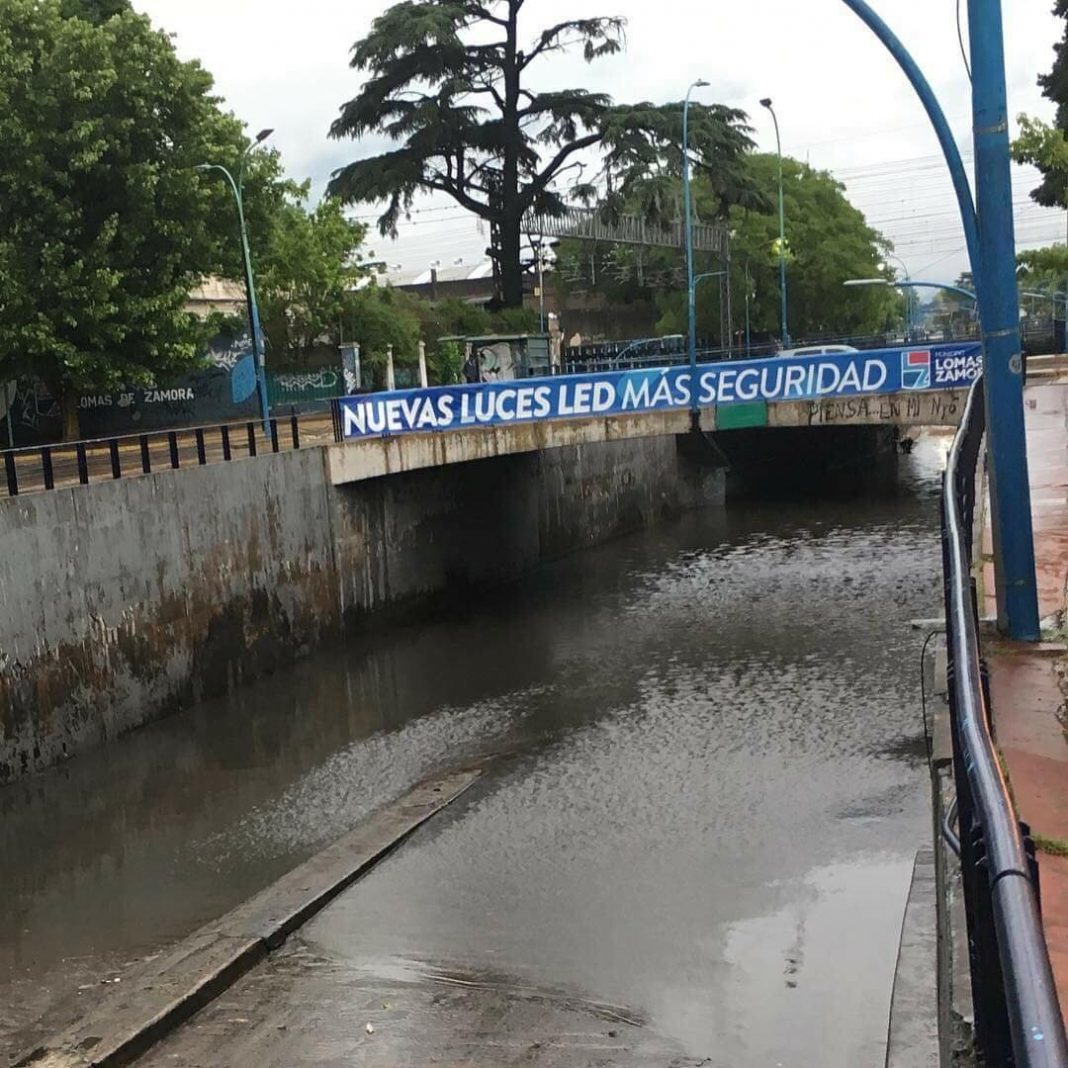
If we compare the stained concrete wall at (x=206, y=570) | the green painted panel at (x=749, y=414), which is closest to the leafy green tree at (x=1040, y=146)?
the green painted panel at (x=749, y=414)

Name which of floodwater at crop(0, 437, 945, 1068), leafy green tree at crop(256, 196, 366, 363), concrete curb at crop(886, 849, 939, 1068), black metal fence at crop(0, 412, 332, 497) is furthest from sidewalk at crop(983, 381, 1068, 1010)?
leafy green tree at crop(256, 196, 366, 363)

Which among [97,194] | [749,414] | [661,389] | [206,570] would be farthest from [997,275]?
[97,194]

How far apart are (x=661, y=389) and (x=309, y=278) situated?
1916cm

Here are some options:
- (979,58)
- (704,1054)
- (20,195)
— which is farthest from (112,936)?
(20,195)

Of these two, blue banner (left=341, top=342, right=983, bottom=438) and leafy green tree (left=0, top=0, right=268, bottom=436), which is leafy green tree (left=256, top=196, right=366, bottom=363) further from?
blue banner (left=341, top=342, right=983, bottom=438)

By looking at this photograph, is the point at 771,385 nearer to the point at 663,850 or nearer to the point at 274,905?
the point at 663,850

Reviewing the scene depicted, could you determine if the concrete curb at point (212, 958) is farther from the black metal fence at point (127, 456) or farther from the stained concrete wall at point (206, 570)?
the black metal fence at point (127, 456)

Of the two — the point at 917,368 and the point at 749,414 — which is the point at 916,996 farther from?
the point at 917,368

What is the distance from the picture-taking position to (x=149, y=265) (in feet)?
88.8

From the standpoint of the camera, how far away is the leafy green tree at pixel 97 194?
2459 cm

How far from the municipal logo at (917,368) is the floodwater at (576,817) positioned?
13.5ft

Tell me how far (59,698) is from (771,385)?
1497cm

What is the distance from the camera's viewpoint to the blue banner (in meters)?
23.6

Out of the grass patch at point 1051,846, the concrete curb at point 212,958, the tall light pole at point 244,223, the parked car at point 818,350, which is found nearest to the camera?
the grass patch at point 1051,846
